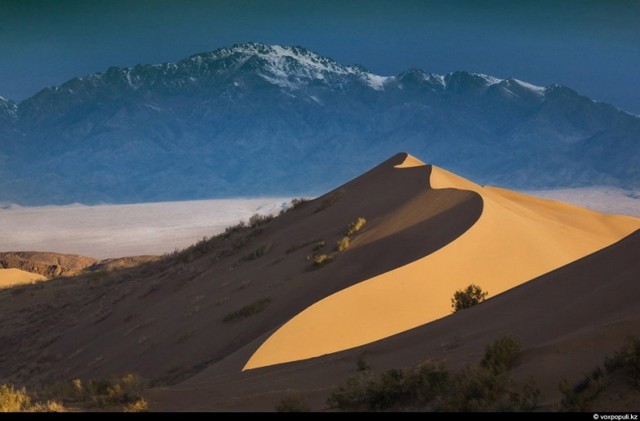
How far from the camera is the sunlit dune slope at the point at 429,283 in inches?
516

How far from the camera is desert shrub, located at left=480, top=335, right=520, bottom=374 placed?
7641mm

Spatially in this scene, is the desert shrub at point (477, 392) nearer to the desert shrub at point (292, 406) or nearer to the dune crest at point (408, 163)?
the desert shrub at point (292, 406)

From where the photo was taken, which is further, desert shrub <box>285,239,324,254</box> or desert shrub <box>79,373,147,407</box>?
desert shrub <box>285,239,324,254</box>

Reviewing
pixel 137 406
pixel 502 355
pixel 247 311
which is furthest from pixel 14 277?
pixel 502 355

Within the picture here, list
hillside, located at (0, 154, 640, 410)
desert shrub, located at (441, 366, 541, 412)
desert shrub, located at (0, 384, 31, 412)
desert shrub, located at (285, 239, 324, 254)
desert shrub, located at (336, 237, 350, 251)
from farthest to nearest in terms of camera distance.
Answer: desert shrub, located at (285, 239, 324, 254)
desert shrub, located at (336, 237, 350, 251)
hillside, located at (0, 154, 640, 410)
desert shrub, located at (0, 384, 31, 412)
desert shrub, located at (441, 366, 541, 412)

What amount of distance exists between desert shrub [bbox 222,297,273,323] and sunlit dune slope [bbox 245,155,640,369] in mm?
2207

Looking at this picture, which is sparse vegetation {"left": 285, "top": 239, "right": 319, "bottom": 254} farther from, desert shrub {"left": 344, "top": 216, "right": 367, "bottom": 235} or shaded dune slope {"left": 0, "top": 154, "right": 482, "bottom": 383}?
desert shrub {"left": 344, "top": 216, "right": 367, "bottom": 235}

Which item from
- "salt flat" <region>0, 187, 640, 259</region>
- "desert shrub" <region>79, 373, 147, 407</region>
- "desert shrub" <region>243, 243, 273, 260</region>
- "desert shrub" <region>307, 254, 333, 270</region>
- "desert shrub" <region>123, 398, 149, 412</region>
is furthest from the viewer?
"salt flat" <region>0, 187, 640, 259</region>

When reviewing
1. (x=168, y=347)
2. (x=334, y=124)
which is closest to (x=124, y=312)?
(x=168, y=347)

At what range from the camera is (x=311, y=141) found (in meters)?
166

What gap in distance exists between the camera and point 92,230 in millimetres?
86750

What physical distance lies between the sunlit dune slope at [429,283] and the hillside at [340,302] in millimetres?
40

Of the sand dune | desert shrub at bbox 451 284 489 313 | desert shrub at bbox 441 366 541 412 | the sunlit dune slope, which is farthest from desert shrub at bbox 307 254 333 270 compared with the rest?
the sand dune

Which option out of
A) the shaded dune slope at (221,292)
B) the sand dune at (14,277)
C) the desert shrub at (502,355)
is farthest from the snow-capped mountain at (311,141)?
the desert shrub at (502,355)
